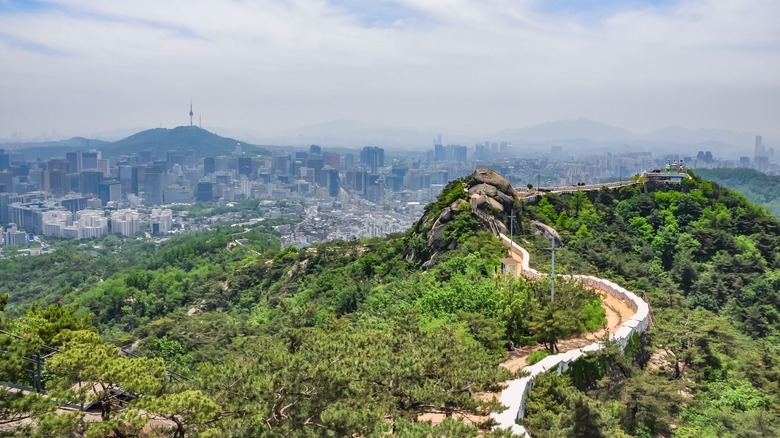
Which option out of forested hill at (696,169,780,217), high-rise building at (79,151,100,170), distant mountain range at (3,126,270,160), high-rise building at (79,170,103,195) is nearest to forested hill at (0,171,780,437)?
forested hill at (696,169,780,217)

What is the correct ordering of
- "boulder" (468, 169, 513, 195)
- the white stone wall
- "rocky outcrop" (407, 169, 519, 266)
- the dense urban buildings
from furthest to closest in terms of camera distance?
1. the dense urban buildings
2. "boulder" (468, 169, 513, 195)
3. "rocky outcrop" (407, 169, 519, 266)
4. the white stone wall

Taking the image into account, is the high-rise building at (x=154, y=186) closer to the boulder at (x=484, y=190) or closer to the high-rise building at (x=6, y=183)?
the high-rise building at (x=6, y=183)

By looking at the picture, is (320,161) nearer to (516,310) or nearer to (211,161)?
(211,161)

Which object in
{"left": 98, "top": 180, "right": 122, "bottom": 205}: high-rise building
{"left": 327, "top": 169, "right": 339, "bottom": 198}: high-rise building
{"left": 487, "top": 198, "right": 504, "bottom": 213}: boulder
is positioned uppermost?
{"left": 487, "top": 198, "right": 504, "bottom": 213}: boulder

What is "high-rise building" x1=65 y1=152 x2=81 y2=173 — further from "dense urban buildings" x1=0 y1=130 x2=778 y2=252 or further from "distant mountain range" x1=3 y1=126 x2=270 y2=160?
"distant mountain range" x1=3 y1=126 x2=270 y2=160

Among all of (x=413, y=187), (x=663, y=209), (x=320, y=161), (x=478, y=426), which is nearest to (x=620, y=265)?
(x=663, y=209)

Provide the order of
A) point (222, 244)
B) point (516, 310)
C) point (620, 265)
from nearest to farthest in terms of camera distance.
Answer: point (516, 310) → point (620, 265) → point (222, 244)

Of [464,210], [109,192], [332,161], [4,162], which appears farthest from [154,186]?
[464,210]
